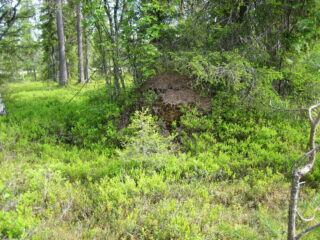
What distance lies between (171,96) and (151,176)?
3332 mm

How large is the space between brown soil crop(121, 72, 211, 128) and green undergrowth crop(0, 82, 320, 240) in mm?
355

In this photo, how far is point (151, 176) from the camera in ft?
15.9

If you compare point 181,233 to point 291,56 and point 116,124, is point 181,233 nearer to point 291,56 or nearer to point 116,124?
point 116,124

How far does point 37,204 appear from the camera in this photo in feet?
13.1

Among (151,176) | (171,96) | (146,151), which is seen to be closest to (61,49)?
(171,96)

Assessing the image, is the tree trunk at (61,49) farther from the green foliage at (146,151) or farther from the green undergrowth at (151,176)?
the green foliage at (146,151)

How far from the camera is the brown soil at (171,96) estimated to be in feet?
23.6

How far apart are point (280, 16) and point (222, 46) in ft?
6.08

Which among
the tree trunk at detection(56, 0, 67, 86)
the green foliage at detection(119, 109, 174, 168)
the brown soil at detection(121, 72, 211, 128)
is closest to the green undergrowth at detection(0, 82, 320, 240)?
the green foliage at detection(119, 109, 174, 168)

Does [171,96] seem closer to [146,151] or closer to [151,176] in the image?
[146,151]

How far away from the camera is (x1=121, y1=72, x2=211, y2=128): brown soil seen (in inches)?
283

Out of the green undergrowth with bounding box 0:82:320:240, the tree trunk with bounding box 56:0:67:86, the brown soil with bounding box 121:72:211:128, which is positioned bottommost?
the green undergrowth with bounding box 0:82:320:240

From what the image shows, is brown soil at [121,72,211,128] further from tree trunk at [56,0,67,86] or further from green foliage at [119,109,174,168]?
tree trunk at [56,0,67,86]

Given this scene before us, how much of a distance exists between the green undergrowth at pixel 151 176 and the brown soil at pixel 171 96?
0.35 m
